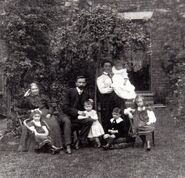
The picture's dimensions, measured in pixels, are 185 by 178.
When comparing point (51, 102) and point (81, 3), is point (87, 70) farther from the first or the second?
point (81, 3)

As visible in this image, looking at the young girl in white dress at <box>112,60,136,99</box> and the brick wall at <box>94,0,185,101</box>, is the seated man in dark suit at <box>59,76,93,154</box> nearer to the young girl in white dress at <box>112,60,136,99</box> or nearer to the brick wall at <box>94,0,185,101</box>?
the young girl in white dress at <box>112,60,136,99</box>

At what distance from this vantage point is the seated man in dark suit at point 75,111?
7.80 m

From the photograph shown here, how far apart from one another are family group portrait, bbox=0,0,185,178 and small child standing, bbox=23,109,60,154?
0.06 ft

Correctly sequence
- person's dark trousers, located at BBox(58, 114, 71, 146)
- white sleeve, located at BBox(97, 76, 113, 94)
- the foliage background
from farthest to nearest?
the foliage background
white sleeve, located at BBox(97, 76, 113, 94)
person's dark trousers, located at BBox(58, 114, 71, 146)

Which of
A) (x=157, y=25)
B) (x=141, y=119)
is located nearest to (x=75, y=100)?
(x=141, y=119)

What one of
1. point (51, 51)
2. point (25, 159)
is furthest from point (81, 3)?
point (25, 159)

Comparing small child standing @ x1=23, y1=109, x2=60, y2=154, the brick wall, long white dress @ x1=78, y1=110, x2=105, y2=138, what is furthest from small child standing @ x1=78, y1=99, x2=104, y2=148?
the brick wall

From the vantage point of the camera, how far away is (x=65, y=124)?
7.79 m

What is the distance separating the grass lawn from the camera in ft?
20.4

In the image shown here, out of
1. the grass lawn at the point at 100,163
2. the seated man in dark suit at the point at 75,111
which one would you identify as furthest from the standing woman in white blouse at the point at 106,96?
the grass lawn at the point at 100,163

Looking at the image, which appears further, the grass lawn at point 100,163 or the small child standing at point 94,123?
the small child standing at point 94,123

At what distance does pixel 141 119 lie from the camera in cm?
793

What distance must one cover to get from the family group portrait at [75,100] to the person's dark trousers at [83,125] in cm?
2

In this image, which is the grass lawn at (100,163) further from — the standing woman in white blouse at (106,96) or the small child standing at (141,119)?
the standing woman in white blouse at (106,96)
